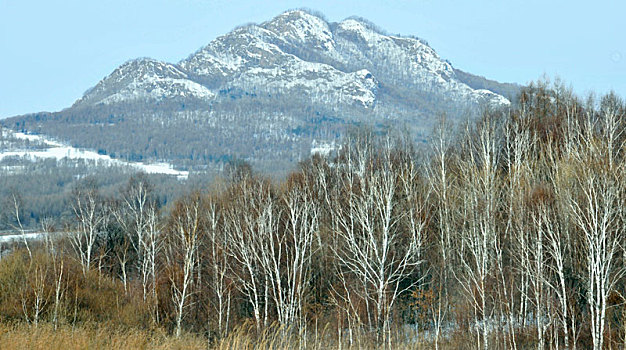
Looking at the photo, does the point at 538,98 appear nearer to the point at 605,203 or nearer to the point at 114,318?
the point at 605,203

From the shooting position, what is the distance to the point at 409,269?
1254 inches

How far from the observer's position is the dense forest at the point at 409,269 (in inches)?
746

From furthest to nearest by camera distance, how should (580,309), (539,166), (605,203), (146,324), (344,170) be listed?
(344,170), (539,166), (146,324), (580,309), (605,203)

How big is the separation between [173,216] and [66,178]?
148644 mm

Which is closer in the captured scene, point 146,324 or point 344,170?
point 146,324

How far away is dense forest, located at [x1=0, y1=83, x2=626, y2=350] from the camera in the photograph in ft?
62.1

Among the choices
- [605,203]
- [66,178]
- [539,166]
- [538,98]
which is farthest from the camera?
[66,178]

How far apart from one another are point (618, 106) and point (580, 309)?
21507 millimetres

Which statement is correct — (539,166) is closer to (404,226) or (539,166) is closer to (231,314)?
(404,226)

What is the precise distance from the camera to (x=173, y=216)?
162ft

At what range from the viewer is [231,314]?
33219mm

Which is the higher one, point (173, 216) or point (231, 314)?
point (173, 216)

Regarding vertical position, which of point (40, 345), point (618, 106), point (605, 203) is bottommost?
point (40, 345)

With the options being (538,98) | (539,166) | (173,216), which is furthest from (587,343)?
(173,216)
